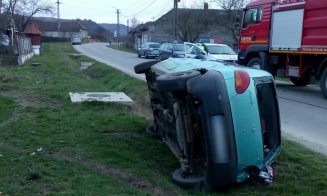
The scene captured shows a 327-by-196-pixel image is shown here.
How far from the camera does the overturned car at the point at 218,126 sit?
4.45 metres

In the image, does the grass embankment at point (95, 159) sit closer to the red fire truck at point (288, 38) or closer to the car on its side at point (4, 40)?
the red fire truck at point (288, 38)

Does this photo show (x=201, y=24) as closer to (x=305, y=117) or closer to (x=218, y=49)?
(x=218, y=49)

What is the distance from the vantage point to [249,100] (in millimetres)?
4582

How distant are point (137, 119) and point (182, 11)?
48.2m

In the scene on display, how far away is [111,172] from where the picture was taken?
5.41 meters

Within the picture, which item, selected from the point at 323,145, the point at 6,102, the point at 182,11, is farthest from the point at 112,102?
the point at 182,11

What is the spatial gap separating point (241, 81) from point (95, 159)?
228cm

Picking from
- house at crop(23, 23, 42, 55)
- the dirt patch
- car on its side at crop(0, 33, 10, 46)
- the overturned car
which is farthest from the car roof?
house at crop(23, 23, 42, 55)

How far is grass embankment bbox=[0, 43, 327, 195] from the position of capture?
4.84 metres

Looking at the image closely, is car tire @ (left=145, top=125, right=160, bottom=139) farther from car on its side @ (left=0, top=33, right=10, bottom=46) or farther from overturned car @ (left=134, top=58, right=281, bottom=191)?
car on its side @ (left=0, top=33, right=10, bottom=46)

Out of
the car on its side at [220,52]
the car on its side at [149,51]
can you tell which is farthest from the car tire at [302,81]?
the car on its side at [149,51]

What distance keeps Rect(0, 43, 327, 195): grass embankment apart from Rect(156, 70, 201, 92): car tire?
3.44ft

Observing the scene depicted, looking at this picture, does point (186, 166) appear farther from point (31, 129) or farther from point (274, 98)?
point (31, 129)

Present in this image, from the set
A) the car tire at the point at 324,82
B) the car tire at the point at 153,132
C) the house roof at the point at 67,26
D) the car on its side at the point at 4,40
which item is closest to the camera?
the car tire at the point at 153,132
